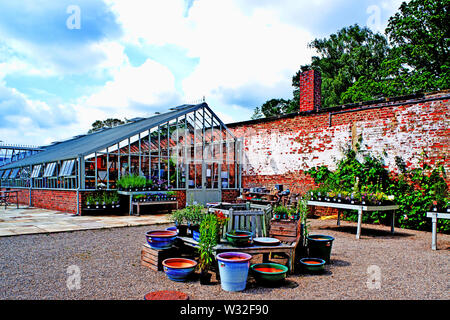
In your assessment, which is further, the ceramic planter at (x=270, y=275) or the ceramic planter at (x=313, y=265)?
the ceramic planter at (x=313, y=265)

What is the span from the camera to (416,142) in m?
9.72

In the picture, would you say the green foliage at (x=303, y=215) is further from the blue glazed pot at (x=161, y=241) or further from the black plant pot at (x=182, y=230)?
the blue glazed pot at (x=161, y=241)

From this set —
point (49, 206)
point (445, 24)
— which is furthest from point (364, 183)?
point (445, 24)

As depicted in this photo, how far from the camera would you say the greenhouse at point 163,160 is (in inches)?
506

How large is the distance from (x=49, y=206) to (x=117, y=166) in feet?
14.0

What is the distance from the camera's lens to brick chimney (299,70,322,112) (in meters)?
12.9

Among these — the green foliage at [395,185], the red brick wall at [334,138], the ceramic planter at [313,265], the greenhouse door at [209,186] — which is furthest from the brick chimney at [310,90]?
the ceramic planter at [313,265]

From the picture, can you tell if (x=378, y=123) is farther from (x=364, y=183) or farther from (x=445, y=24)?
(x=445, y=24)

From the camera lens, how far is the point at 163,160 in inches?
565

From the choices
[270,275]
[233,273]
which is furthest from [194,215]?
[270,275]

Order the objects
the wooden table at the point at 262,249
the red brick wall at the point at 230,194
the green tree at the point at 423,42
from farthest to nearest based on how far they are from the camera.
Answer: the green tree at the point at 423,42 → the red brick wall at the point at 230,194 → the wooden table at the point at 262,249

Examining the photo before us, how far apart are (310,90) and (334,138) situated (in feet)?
7.39

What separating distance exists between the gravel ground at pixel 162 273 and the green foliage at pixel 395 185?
167 centimetres
